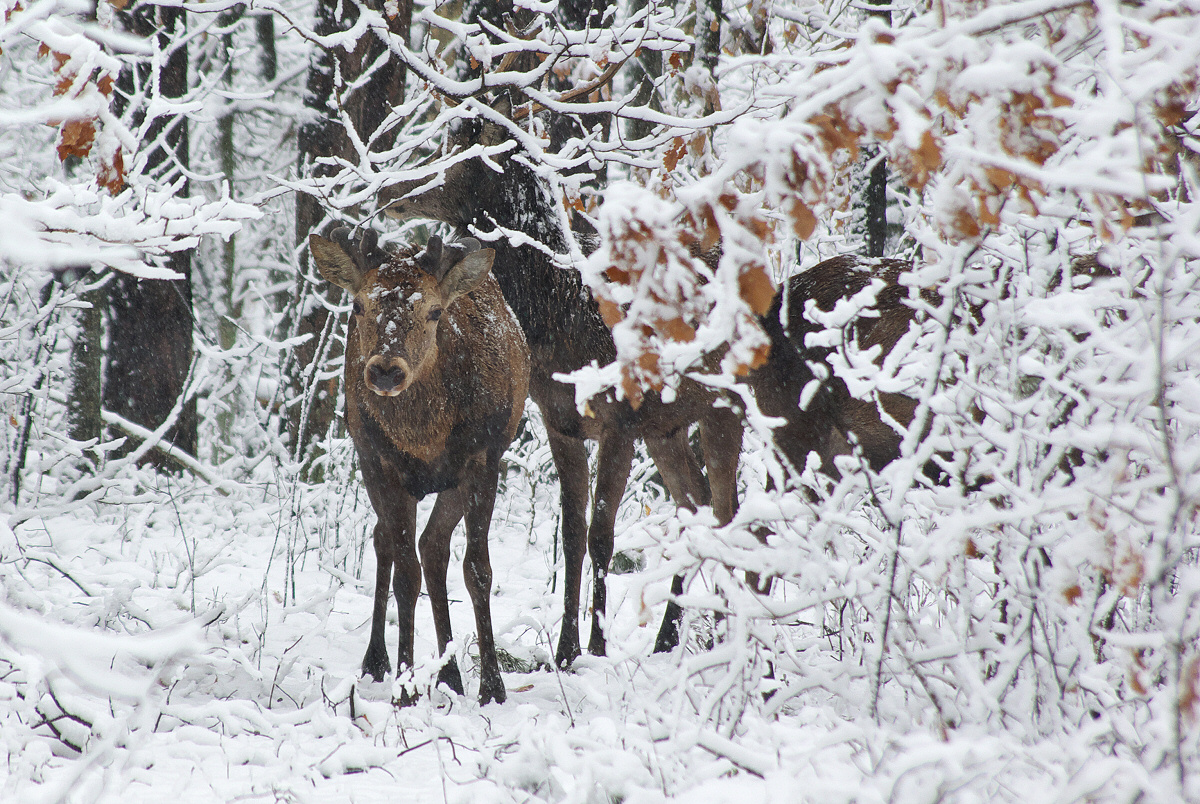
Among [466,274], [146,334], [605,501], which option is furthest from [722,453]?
[146,334]

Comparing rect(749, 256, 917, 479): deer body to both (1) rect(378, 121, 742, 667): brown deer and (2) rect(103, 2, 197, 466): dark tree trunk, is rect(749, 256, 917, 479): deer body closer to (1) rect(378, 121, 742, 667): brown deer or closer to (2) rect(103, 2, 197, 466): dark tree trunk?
(1) rect(378, 121, 742, 667): brown deer

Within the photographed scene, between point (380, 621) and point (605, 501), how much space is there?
66.5 inches

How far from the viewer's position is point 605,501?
18.2 ft

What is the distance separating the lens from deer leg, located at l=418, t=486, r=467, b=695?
166 inches

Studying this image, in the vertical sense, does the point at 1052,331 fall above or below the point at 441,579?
above

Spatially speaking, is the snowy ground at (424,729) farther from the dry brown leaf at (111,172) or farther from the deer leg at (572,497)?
the dry brown leaf at (111,172)

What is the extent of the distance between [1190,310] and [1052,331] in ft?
1.48

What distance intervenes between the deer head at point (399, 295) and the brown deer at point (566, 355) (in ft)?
3.38

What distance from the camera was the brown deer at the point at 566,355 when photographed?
544 centimetres

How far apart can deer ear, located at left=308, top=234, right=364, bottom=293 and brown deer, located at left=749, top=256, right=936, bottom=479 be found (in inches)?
92.3

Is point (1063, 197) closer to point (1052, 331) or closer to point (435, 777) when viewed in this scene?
point (1052, 331)

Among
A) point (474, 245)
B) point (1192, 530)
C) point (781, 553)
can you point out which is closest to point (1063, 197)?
point (1192, 530)

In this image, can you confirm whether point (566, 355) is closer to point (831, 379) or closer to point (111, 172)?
point (831, 379)

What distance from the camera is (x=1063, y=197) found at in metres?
2.74
